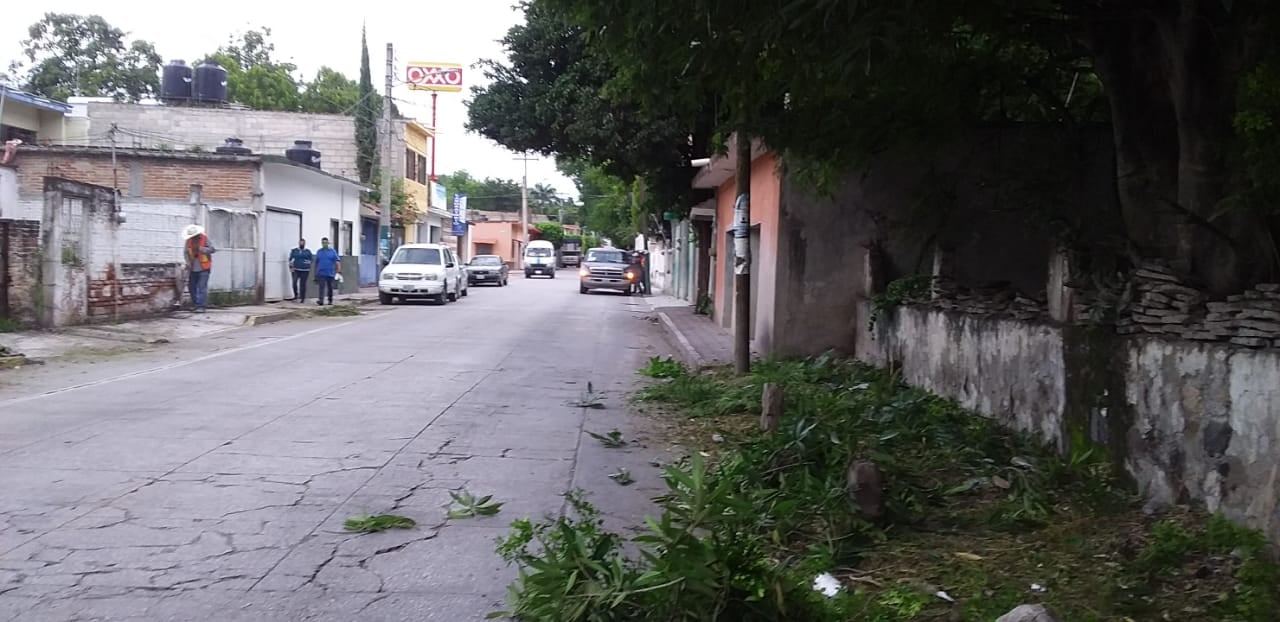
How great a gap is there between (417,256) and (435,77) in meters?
30.7

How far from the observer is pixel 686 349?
17.6 m

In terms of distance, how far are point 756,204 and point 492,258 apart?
102 ft

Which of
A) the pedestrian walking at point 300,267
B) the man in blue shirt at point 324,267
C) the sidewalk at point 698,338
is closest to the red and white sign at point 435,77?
the pedestrian walking at point 300,267

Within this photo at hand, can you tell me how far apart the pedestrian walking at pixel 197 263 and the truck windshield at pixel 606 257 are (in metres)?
21.2

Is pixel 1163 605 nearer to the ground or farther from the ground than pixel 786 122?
nearer to the ground

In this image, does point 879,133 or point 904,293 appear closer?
point 879,133

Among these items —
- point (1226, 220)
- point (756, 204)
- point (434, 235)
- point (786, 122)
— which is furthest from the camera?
point (434, 235)

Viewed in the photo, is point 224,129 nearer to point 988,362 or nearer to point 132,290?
point 132,290

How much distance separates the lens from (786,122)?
11203mm

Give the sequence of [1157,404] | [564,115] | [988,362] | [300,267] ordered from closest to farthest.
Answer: [1157,404]
[988,362]
[564,115]
[300,267]

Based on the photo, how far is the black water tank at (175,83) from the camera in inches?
1674

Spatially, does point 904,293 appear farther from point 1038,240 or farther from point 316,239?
point 316,239

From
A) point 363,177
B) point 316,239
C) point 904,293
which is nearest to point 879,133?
point 904,293

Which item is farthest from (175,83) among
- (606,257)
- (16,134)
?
(606,257)
